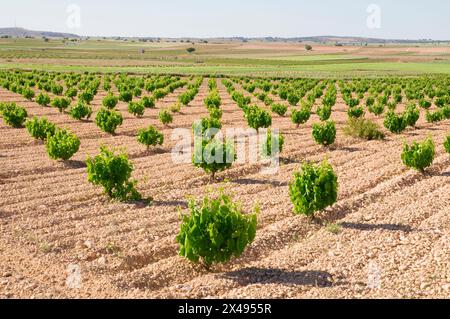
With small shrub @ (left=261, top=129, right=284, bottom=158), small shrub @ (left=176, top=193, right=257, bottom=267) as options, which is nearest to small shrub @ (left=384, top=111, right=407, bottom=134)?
small shrub @ (left=261, top=129, right=284, bottom=158)

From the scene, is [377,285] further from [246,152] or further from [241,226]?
[246,152]

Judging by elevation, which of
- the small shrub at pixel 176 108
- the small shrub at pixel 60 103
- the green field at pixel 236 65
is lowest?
the small shrub at pixel 176 108

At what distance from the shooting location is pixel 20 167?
19266mm

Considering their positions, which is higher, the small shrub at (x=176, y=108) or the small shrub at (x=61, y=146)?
the small shrub at (x=176, y=108)

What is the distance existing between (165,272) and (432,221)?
22.5ft

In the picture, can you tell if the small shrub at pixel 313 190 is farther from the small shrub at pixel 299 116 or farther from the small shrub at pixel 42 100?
the small shrub at pixel 42 100

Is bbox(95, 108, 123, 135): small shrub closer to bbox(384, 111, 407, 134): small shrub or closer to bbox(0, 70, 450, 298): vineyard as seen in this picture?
bbox(0, 70, 450, 298): vineyard

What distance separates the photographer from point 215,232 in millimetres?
9469

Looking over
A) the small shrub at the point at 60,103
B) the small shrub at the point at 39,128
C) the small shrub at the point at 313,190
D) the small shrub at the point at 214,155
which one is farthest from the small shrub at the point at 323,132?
the small shrub at the point at 60,103

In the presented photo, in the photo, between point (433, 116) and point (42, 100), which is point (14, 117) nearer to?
point (42, 100)

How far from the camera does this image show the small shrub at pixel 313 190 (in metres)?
12.8

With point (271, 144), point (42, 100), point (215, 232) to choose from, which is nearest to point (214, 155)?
point (271, 144)

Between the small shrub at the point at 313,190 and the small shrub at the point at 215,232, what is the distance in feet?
10.9

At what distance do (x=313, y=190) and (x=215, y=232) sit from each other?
4058 millimetres
